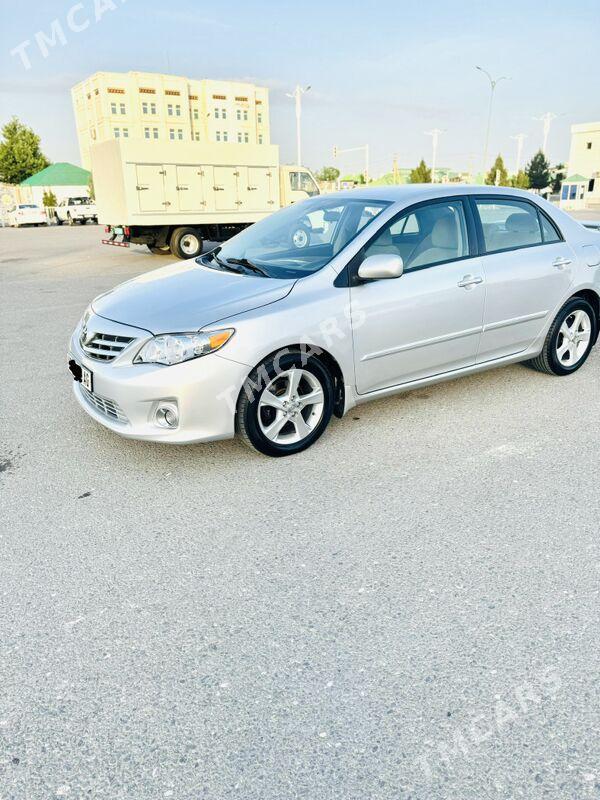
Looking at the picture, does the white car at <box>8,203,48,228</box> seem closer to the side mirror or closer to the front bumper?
the front bumper

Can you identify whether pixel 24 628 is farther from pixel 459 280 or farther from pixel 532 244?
pixel 532 244

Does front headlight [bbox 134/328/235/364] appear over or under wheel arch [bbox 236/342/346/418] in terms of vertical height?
over

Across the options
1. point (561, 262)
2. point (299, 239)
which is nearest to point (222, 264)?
point (299, 239)

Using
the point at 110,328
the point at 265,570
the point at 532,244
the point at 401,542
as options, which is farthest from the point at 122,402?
the point at 532,244

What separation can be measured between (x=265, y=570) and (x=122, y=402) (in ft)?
4.64

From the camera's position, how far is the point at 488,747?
1.98 metres

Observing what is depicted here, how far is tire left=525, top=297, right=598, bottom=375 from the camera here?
5316mm

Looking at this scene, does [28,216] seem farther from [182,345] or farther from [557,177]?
[557,177]

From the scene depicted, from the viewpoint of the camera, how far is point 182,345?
3.64 meters

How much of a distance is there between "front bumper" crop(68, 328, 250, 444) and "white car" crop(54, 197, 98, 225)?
36577mm

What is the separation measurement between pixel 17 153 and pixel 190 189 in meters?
55.3

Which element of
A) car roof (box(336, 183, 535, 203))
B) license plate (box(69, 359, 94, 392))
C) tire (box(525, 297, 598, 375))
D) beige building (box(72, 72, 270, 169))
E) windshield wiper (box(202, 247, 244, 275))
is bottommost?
tire (box(525, 297, 598, 375))

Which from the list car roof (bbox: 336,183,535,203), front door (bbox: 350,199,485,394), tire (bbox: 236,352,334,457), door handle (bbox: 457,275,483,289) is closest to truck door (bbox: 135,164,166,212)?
car roof (bbox: 336,183,535,203)

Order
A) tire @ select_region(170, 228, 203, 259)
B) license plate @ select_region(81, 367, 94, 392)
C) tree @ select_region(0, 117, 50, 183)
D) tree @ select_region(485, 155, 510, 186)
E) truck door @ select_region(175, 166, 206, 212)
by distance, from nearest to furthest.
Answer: license plate @ select_region(81, 367, 94, 392)
truck door @ select_region(175, 166, 206, 212)
tire @ select_region(170, 228, 203, 259)
tree @ select_region(0, 117, 50, 183)
tree @ select_region(485, 155, 510, 186)
